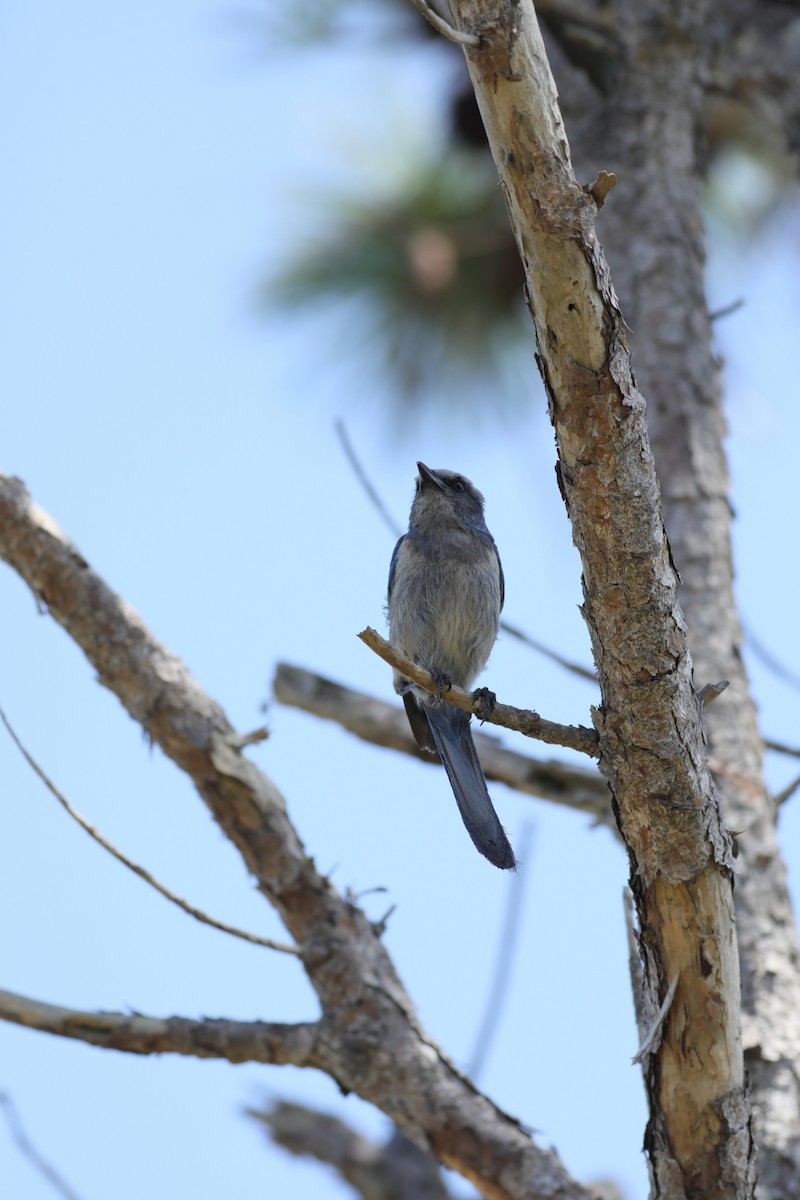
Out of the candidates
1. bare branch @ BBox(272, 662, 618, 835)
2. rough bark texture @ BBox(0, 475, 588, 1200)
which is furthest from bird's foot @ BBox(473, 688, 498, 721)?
bare branch @ BBox(272, 662, 618, 835)

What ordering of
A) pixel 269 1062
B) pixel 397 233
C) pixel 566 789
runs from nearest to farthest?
pixel 269 1062
pixel 566 789
pixel 397 233

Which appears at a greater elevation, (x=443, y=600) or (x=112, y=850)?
(x=443, y=600)

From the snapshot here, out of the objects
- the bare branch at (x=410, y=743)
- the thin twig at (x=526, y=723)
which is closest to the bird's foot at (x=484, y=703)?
the thin twig at (x=526, y=723)

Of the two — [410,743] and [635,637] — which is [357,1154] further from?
[635,637]

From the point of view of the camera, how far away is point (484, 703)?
10.0ft

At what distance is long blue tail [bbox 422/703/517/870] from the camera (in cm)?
321

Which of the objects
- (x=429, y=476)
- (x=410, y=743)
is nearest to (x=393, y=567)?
(x=429, y=476)

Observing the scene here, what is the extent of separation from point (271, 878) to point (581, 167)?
3.34 meters

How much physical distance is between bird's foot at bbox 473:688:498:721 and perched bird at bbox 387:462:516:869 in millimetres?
552

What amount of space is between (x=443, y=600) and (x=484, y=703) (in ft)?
4.27

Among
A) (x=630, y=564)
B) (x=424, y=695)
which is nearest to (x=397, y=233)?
(x=424, y=695)

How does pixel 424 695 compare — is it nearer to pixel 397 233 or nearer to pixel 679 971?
pixel 679 971

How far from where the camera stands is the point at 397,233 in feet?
20.9

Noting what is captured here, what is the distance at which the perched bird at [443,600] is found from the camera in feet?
13.9
